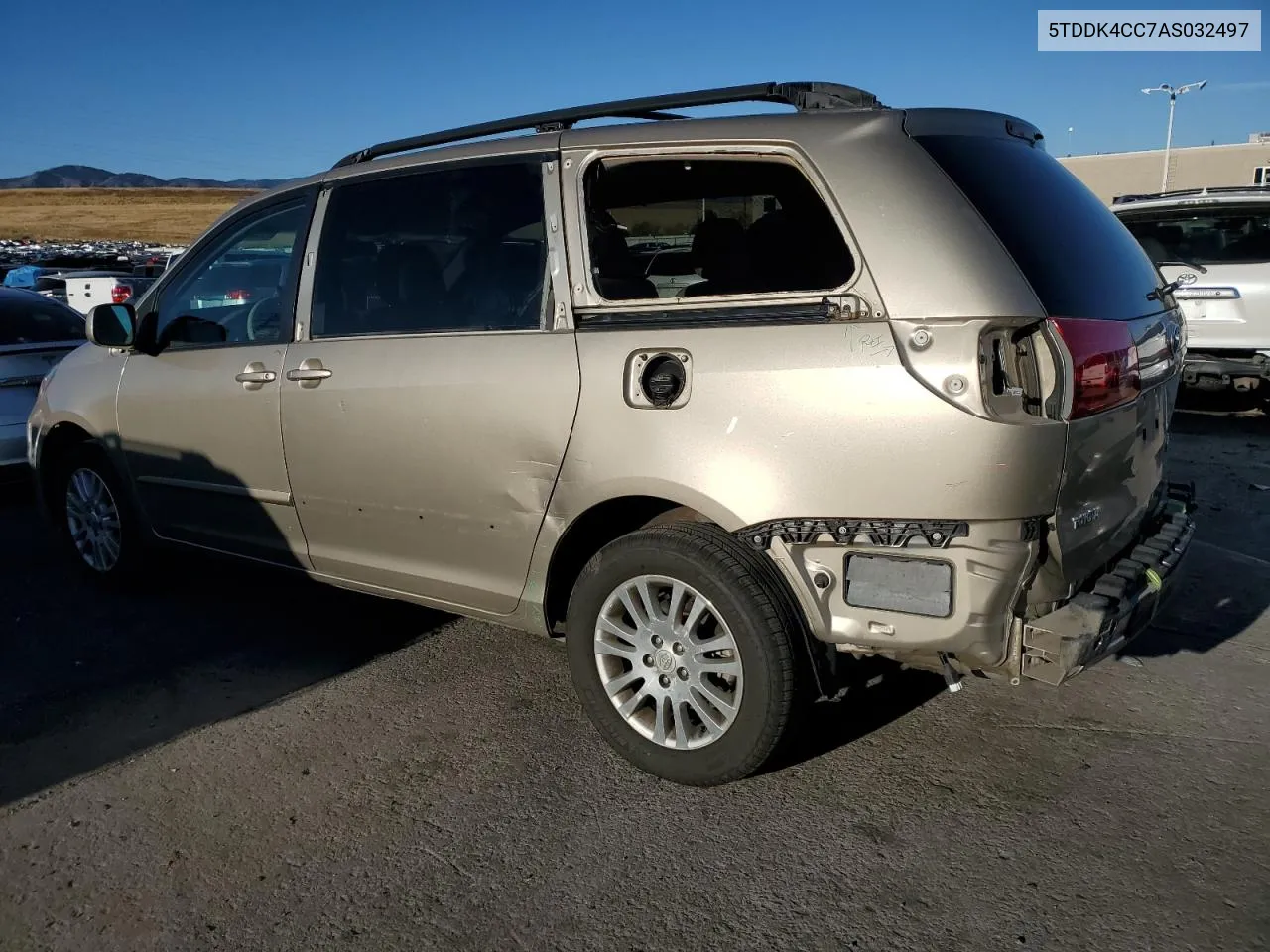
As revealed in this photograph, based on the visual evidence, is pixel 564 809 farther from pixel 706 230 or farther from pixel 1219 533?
pixel 1219 533

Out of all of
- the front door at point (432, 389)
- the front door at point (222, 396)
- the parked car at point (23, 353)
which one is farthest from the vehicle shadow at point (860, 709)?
the parked car at point (23, 353)

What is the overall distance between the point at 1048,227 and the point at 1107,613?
3.67ft

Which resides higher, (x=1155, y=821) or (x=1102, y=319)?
(x=1102, y=319)

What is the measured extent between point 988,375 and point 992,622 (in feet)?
2.16

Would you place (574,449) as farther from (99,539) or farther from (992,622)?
(99,539)

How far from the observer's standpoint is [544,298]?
358 centimetres

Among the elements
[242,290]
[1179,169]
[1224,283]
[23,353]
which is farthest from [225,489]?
[1179,169]

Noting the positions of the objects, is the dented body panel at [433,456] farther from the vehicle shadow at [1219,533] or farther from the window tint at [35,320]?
the window tint at [35,320]

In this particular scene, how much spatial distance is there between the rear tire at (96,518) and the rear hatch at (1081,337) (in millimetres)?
4158

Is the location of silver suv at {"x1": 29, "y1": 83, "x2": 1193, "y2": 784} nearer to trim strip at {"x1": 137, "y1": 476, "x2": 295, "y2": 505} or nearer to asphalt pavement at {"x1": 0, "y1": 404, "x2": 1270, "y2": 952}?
trim strip at {"x1": 137, "y1": 476, "x2": 295, "y2": 505}

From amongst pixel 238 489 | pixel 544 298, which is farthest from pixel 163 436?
pixel 544 298

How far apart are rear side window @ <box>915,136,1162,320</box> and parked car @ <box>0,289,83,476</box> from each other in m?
6.43

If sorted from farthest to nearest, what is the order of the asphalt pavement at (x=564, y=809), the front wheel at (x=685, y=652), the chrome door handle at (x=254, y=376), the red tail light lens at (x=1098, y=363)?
the chrome door handle at (x=254, y=376) → the front wheel at (x=685, y=652) → the red tail light lens at (x=1098, y=363) → the asphalt pavement at (x=564, y=809)

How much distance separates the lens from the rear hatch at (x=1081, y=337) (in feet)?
9.43
